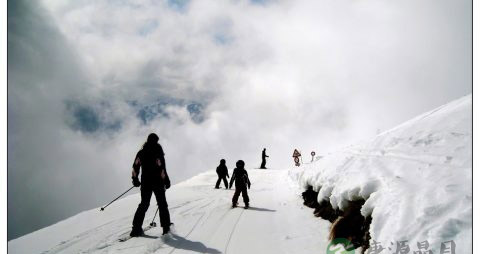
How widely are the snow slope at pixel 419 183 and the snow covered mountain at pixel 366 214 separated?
0.04 feet

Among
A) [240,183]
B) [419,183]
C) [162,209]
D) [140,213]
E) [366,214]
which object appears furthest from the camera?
[240,183]

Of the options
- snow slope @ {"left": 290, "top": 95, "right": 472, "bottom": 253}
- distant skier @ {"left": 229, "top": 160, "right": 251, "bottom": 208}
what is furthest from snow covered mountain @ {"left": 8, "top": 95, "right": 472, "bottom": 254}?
distant skier @ {"left": 229, "top": 160, "right": 251, "bottom": 208}

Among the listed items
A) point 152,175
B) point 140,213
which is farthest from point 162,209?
point 152,175

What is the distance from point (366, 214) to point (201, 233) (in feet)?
13.6

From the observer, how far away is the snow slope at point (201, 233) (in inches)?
257

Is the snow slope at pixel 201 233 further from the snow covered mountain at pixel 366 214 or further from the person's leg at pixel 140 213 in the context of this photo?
the person's leg at pixel 140 213

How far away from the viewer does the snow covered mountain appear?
4.02 meters

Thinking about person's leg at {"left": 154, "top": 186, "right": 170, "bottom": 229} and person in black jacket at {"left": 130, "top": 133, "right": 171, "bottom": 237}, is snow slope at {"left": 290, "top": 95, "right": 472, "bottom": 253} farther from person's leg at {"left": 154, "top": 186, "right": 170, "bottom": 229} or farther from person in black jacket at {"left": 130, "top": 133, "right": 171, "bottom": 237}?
person in black jacket at {"left": 130, "top": 133, "right": 171, "bottom": 237}

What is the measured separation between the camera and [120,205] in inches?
508

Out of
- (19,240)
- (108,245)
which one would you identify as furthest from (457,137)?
(19,240)

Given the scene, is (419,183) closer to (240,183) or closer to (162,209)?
(162,209)

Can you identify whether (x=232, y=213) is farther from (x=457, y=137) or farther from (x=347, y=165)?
(x=457, y=137)

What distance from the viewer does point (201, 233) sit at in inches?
304

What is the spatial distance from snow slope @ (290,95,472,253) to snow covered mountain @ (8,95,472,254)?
0.04 ft
